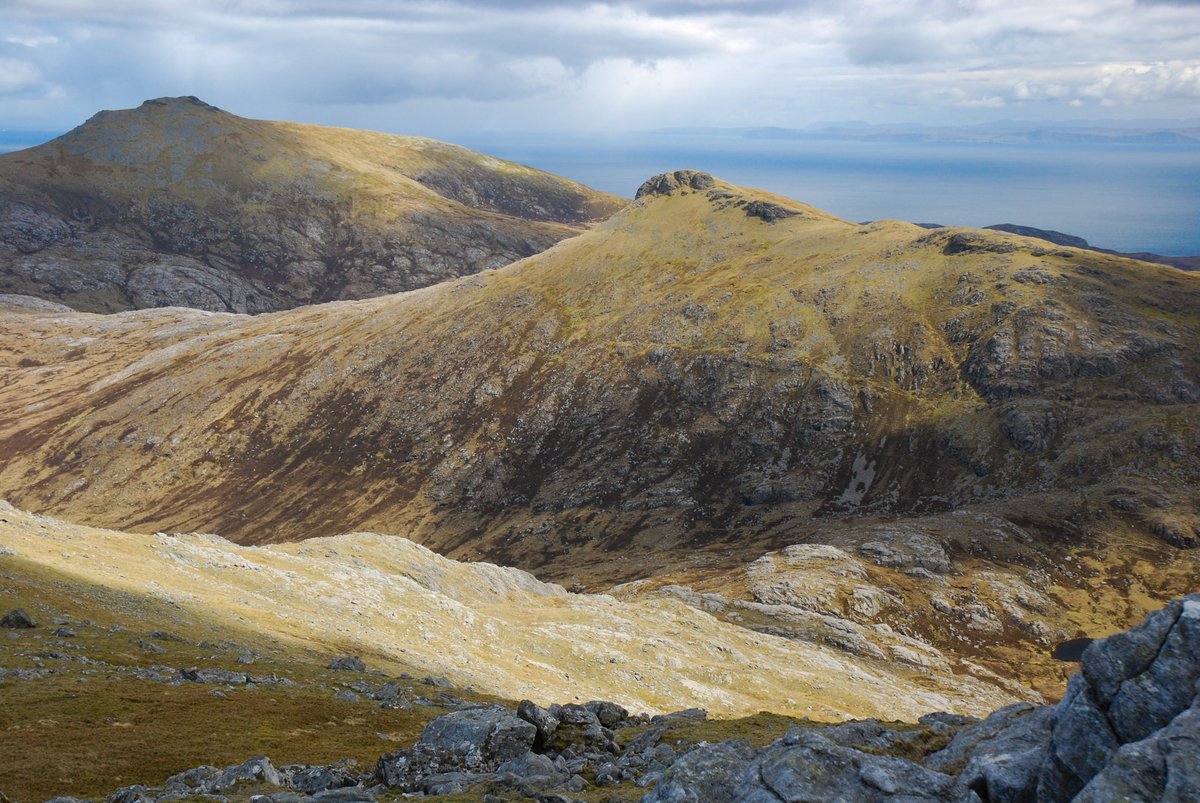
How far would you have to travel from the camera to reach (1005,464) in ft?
547

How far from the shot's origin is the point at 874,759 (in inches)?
911

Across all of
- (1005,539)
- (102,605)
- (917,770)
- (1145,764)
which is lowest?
(1005,539)

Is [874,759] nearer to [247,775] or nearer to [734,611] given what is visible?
[247,775]

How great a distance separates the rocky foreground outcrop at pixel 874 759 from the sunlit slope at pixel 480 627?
30.5 meters

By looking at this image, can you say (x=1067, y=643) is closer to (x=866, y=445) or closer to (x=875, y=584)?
(x=875, y=584)

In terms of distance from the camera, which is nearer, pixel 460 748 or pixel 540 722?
pixel 460 748

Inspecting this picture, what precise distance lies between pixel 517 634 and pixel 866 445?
409 ft

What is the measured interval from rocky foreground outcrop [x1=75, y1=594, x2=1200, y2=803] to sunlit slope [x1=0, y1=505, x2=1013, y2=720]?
100.0 ft

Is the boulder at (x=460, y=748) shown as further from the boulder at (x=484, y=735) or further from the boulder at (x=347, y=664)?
the boulder at (x=347, y=664)

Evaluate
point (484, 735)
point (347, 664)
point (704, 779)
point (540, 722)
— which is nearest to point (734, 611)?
point (347, 664)

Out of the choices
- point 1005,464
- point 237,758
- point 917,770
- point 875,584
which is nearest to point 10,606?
point 237,758

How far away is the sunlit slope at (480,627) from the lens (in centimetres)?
6550

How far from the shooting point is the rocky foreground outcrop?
18938mm

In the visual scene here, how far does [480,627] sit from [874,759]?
206 feet
